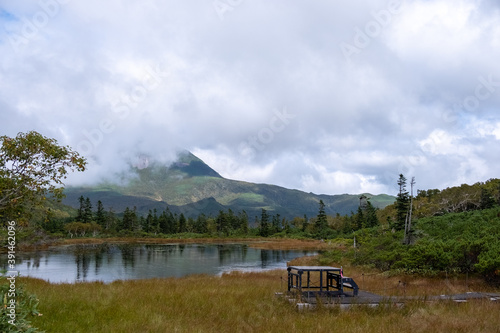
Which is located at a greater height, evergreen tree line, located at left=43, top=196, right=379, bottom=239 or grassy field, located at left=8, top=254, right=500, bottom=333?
grassy field, located at left=8, top=254, right=500, bottom=333

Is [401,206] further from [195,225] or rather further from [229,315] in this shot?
[195,225]

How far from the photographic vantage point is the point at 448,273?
83.0 ft

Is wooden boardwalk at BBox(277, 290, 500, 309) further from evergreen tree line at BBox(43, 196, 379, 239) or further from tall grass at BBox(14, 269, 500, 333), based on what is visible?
evergreen tree line at BBox(43, 196, 379, 239)

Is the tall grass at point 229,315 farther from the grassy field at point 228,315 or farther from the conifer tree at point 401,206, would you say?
the conifer tree at point 401,206

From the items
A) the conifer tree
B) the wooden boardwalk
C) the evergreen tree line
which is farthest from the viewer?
the evergreen tree line

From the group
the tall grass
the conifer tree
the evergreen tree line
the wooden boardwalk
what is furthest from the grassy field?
the evergreen tree line

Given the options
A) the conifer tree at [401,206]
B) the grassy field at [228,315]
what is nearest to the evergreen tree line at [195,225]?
the conifer tree at [401,206]

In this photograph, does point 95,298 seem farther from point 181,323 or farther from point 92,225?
point 92,225

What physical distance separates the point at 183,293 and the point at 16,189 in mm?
8709

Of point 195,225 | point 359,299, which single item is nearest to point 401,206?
point 359,299

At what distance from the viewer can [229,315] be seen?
44.6ft

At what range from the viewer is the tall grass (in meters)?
11.4

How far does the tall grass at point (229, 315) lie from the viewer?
11.4 meters

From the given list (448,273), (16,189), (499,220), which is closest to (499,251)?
(448,273)
